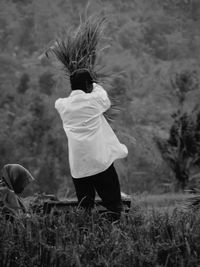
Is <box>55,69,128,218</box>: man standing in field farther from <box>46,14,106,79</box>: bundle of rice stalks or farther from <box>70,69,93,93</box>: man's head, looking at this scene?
<box>46,14,106,79</box>: bundle of rice stalks

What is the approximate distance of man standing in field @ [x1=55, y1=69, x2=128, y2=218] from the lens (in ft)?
17.8

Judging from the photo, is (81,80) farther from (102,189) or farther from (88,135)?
(102,189)

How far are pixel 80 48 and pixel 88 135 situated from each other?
52.1 inches

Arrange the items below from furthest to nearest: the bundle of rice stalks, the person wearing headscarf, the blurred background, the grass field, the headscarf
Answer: the blurred background
the bundle of rice stalks
the headscarf
the person wearing headscarf
the grass field

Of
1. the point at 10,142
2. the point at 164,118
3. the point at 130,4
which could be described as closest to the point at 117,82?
the point at 164,118

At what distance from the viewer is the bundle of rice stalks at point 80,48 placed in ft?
20.9

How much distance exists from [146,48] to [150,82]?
4.73m

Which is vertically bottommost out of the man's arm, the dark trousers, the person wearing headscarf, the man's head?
the dark trousers

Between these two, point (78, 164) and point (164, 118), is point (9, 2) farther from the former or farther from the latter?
point (78, 164)

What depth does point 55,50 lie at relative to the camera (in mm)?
6477

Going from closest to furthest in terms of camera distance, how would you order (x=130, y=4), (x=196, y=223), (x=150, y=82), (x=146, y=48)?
(x=196, y=223), (x=150, y=82), (x=146, y=48), (x=130, y=4)

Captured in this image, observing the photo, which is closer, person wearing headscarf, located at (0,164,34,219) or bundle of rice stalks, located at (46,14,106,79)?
person wearing headscarf, located at (0,164,34,219)

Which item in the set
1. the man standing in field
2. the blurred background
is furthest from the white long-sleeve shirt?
the blurred background

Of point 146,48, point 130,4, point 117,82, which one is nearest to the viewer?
point 117,82
